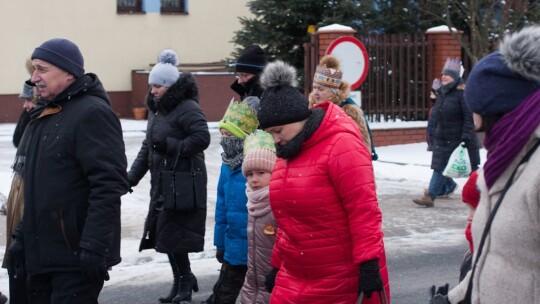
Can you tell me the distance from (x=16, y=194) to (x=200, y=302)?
1.78 metres

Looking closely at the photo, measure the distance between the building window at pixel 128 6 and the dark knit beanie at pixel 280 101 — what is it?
82.5 feet

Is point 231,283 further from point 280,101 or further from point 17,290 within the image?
point 280,101

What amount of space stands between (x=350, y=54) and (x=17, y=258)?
895 cm

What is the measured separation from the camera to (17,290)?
218 inches

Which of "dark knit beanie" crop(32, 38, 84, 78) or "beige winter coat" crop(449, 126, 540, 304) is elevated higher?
"dark knit beanie" crop(32, 38, 84, 78)

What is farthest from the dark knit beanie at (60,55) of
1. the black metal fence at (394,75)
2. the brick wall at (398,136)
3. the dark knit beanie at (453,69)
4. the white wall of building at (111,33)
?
the white wall of building at (111,33)


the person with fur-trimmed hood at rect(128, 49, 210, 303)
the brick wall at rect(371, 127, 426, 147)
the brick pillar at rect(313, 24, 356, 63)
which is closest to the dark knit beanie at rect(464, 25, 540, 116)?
the person with fur-trimmed hood at rect(128, 49, 210, 303)

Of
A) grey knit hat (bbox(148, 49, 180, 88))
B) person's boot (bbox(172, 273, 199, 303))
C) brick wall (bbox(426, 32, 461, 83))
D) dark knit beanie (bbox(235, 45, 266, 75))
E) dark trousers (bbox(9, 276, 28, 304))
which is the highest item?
brick wall (bbox(426, 32, 461, 83))

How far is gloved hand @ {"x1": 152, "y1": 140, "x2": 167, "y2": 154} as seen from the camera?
720cm

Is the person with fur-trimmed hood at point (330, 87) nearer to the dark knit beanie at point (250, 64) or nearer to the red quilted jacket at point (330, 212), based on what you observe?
the dark knit beanie at point (250, 64)

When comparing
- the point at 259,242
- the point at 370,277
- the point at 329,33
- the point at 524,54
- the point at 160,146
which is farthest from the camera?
the point at 329,33

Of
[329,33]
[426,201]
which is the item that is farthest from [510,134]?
[329,33]

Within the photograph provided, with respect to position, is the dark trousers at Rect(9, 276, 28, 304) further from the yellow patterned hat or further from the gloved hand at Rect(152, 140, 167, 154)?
the gloved hand at Rect(152, 140, 167, 154)

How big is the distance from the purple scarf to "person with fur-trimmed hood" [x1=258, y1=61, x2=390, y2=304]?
42.6 inches
